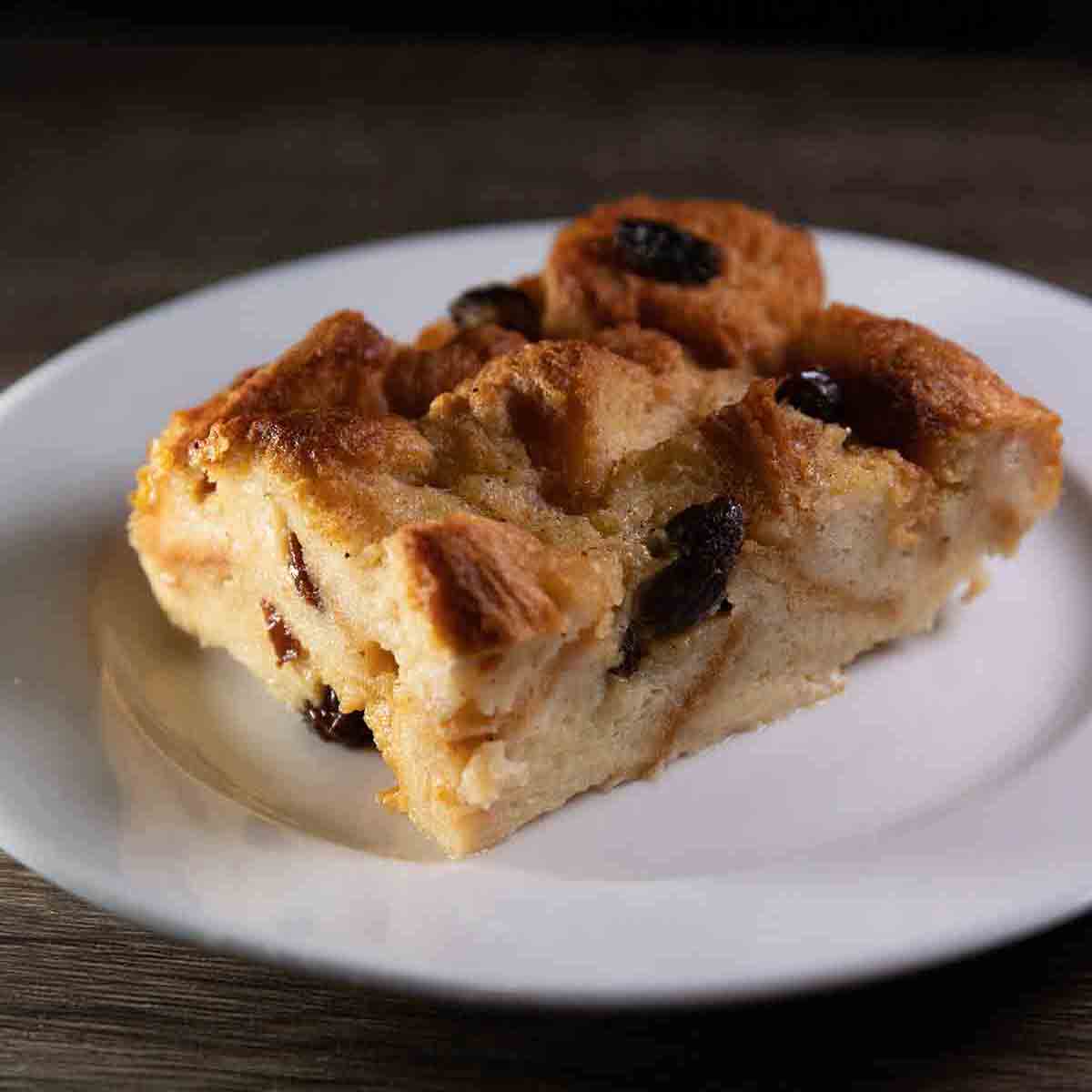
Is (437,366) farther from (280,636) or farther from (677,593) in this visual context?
(677,593)

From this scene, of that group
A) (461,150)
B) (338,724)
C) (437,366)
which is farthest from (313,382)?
(461,150)

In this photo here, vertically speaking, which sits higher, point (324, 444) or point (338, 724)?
point (324, 444)

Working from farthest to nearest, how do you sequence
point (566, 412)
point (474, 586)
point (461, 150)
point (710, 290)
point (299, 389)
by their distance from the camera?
point (461, 150)
point (710, 290)
point (299, 389)
point (566, 412)
point (474, 586)

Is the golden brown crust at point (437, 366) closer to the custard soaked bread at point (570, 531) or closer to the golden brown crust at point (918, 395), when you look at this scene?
the custard soaked bread at point (570, 531)

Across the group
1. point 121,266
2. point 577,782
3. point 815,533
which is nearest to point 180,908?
point 577,782

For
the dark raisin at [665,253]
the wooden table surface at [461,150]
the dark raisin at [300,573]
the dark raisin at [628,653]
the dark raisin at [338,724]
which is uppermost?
the dark raisin at [665,253]

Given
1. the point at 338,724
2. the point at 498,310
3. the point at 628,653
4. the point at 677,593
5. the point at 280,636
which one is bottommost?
the point at 338,724

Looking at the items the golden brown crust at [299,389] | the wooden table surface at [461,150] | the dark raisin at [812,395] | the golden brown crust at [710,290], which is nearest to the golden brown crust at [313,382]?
the golden brown crust at [299,389]
